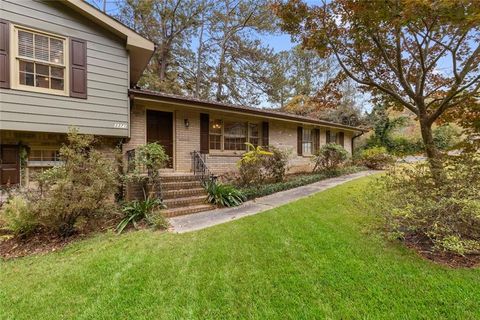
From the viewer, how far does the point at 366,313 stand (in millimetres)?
2484

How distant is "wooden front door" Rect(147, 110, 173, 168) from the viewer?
28.3 feet

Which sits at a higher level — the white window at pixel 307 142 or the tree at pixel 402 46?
the tree at pixel 402 46

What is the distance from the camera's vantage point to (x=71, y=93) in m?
6.46

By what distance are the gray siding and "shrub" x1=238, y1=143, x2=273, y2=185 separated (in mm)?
3688

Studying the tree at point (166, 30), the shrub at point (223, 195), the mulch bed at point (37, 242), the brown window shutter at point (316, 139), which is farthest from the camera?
the tree at point (166, 30)

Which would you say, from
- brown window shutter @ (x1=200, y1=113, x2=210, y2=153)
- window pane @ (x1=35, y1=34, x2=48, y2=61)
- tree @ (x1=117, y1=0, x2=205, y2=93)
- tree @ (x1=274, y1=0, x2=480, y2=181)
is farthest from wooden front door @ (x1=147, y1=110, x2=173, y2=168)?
tree @ (x1=117, y1=0, x2=205, y2=93)

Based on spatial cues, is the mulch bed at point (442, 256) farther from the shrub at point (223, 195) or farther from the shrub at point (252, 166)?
the shrub at point (252, 166)

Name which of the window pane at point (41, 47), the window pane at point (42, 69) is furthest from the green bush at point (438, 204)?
the window pane at point (41, 47)

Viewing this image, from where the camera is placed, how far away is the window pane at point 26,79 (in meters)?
5.99

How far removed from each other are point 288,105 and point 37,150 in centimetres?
2102

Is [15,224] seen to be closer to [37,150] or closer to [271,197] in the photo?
[37,150]

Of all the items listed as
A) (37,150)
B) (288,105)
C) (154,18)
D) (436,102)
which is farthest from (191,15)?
(436,102)

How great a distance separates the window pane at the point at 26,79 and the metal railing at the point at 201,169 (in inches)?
187

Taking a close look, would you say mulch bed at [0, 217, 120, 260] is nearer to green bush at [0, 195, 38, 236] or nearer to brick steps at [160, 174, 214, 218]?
green bush at [0, 195, 38, 236]
